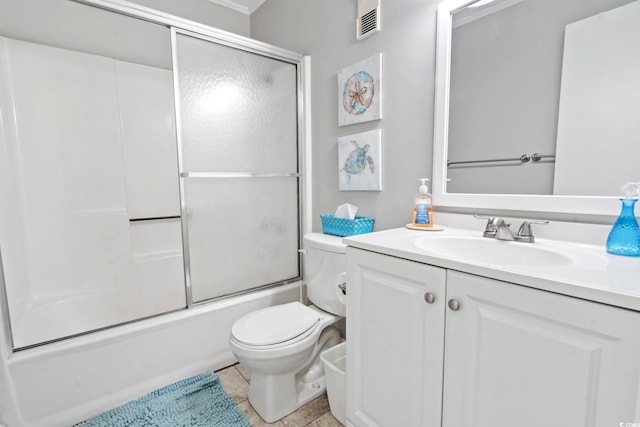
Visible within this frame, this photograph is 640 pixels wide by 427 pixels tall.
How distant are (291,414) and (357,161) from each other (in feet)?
4.31

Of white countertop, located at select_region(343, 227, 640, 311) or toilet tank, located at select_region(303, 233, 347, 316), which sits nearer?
white countertop, located at select_region(343, 227, 640, 311)

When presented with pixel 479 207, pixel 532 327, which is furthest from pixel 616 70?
pixel 532 327

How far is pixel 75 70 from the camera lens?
6.36ft

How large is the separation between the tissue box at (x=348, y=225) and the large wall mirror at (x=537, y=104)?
1.34ft

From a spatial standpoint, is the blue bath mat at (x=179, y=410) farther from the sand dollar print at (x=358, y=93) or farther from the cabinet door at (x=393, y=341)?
the sand dollar print at (x=358, y=93)

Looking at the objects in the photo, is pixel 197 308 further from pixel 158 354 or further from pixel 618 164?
pixel 618 164

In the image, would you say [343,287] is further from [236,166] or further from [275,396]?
[236,166]

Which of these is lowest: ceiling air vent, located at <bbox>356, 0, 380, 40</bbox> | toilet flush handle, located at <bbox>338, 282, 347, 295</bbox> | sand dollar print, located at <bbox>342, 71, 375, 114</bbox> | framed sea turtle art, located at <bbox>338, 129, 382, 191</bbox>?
toilet flush handle, located at <bbox>338, 282, 347, 295</bbox>

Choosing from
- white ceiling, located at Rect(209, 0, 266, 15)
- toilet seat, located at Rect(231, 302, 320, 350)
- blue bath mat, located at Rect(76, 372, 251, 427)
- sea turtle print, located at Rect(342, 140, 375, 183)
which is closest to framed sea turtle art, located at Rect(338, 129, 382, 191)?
sea turtle print, located at Rect(342, 140, 375, 183)

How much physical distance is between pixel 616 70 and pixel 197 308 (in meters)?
2.04

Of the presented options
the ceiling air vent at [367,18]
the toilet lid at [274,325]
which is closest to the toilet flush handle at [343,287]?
the toilet lid at [274,325]

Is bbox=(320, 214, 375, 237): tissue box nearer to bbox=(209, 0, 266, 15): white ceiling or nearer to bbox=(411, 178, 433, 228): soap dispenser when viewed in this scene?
bbox=(411, 178, 433, 228): soap dispenser

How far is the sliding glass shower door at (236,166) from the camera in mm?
1673

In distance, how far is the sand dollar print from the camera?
159 centimetres
